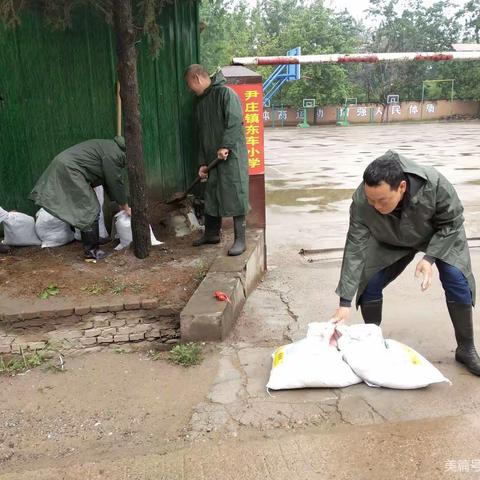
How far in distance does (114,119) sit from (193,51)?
3.73ft

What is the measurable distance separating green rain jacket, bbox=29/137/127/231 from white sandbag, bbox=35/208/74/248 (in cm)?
47

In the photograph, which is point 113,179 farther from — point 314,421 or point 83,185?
point 314,421

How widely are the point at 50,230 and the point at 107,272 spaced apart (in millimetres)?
1042

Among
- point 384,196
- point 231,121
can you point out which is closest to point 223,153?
point 231,121

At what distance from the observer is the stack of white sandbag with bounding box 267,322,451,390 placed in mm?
2846

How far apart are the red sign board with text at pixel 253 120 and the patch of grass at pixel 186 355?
2.26 m

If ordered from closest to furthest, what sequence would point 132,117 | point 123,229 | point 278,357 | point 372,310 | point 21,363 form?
point 278,357 → point 372,310 → point 21,363 → point 132,117 → point 123,229

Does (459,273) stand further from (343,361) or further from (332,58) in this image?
(332,58)

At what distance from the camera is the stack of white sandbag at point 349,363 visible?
2.85 m

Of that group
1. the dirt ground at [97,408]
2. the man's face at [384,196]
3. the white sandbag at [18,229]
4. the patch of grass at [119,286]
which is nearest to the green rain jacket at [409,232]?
the man's face at [384,196]

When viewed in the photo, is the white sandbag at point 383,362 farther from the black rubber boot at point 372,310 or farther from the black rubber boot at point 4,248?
the black rubber boot at point 4,248

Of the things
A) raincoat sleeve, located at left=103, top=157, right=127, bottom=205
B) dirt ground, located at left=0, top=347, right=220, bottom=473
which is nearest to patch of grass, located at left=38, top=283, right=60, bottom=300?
dirt ground, located at left=0, top=347, right=220, bottom=473

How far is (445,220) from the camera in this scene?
284 centimetres

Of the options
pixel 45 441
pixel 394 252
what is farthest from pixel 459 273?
pixel 45 441
